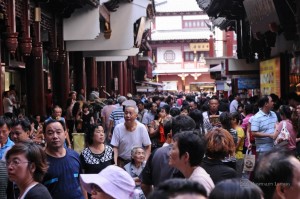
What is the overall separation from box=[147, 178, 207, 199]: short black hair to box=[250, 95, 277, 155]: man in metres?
8.21

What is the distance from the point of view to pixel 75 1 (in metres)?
17.6

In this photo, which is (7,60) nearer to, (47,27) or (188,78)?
(47,27)

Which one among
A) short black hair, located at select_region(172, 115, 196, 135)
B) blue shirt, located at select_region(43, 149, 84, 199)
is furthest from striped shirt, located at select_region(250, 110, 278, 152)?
blue shirt, located at select_region(43, 149, 84, 199)

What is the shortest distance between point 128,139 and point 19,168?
476 centimetres

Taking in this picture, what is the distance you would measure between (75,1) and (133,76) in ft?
113

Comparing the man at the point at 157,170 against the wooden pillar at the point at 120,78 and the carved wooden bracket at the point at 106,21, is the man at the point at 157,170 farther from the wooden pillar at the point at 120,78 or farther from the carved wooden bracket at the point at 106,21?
the wooden pillar at the point at 120,78

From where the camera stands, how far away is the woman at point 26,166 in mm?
5047

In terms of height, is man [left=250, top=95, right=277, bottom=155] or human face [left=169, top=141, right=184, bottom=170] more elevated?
human face [left=169, top=141, right=184, bottom=170]

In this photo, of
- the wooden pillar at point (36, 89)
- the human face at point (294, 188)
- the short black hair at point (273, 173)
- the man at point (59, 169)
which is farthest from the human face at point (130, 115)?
the wooden pillar at point (36, 89)

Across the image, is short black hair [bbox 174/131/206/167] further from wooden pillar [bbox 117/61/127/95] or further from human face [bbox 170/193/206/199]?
wooden pillar [bbox 117/61/127/95]

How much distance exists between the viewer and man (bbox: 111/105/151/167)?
384 inches

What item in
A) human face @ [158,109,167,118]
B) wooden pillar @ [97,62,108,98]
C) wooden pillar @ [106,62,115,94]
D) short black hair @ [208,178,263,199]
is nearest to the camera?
short black hair @ [208,178,263,199]

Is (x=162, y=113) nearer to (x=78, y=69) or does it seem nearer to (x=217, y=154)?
(x=217, y=154)

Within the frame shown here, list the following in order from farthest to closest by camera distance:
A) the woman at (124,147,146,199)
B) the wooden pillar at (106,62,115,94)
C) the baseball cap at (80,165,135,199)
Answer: the wooden pillar at (106,62,115,94) < the woman at (124,147,146,199) < the baseball cap at (80,165,135,199)
